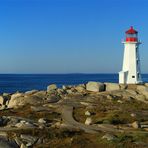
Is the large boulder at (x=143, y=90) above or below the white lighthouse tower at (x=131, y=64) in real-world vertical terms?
below

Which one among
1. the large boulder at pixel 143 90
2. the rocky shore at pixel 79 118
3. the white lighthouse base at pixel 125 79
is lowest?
the rocky shore at pixel 79 118

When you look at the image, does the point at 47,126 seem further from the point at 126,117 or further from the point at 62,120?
the point at 126,117

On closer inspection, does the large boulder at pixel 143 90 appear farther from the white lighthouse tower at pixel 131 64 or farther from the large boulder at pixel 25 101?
the large boulder at pixel 25 101

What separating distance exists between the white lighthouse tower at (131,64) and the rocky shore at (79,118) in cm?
633

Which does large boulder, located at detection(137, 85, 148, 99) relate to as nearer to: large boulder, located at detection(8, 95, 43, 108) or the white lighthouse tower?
the white lighthouse tower

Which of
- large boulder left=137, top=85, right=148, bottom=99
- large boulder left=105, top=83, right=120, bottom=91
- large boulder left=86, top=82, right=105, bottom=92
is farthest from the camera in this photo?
large boulder left=105, top=83, right=120, bottom=91

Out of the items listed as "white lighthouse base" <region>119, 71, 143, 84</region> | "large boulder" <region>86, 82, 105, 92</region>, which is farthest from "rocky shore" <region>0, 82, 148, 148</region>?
"white lighthouse base" <region>119, 71, 143, 84</region>

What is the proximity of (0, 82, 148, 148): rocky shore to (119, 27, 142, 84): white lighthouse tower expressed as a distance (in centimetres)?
633

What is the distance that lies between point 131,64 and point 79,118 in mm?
24608

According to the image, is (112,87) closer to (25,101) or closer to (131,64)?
(131,64)

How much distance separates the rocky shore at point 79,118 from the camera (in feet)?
99.3

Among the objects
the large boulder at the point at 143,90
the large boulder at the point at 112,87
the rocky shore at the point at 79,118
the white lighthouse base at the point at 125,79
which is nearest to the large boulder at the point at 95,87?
the rocky shore at the point at 79,118

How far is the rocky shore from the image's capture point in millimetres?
30266

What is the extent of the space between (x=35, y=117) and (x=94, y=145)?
12085mm
